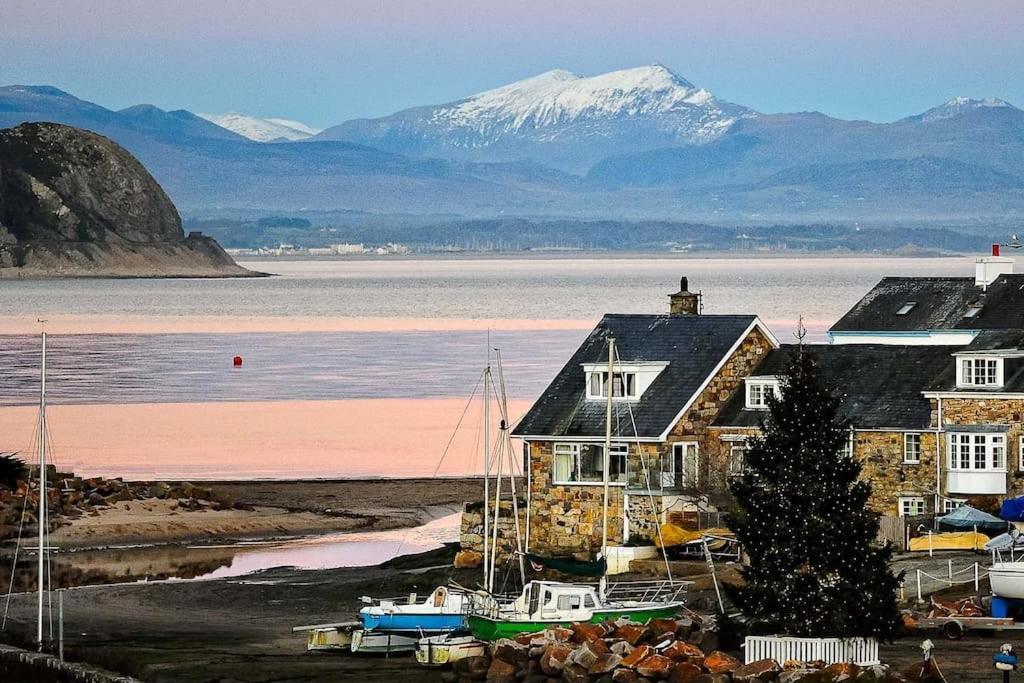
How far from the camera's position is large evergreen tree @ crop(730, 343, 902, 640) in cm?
2934

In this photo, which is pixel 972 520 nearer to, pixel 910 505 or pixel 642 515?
pixel 910 505

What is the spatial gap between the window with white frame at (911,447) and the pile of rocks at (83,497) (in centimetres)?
1894

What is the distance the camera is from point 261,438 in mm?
80812

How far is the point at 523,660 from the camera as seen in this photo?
31.4m

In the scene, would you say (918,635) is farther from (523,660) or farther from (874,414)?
(874,414)

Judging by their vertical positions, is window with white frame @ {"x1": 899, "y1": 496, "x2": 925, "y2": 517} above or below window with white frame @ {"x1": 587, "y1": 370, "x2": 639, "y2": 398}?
below

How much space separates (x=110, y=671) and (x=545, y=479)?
44.0ft

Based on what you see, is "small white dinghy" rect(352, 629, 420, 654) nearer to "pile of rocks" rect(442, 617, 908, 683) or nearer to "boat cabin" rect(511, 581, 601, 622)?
"boat cabin" rect(511, 581, 601, 622)

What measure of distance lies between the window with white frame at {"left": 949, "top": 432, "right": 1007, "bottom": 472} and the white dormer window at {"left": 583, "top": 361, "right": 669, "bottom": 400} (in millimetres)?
5963

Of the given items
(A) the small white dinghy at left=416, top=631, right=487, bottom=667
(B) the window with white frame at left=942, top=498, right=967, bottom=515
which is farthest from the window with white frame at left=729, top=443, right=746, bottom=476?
(A) the small white dinghy at left=416, top=631, right=487, bottom=667

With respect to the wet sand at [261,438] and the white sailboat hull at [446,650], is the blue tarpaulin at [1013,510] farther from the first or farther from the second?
the wet sand at [261,438]

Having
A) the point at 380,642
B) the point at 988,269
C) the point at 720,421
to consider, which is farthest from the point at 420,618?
the point at 988,269

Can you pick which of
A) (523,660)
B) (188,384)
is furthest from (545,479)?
(188,384)

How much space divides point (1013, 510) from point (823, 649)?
11.1m
